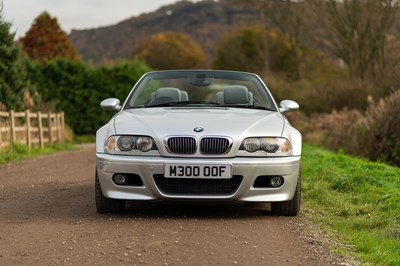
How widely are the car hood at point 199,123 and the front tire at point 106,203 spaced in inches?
25.6

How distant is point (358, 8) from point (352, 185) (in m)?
22.9

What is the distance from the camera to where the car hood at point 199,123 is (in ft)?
25.3

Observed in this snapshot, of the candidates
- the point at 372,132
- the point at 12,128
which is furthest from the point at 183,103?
the point at 12,128

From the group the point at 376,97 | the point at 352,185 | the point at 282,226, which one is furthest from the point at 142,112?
the point at 376,97

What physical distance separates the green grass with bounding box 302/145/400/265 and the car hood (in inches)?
44.3

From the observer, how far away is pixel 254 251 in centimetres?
608

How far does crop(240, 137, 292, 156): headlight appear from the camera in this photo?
7695mm

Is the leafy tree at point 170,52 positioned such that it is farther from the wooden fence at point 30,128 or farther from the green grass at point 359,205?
the green grass at point 359,205

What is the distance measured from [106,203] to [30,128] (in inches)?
676

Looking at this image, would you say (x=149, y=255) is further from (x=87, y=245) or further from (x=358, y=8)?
(x=358, y=8)

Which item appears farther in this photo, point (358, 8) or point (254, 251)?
point (358, 8)

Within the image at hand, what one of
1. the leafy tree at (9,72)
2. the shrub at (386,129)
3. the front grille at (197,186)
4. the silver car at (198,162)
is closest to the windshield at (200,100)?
the silver car at (198,162)

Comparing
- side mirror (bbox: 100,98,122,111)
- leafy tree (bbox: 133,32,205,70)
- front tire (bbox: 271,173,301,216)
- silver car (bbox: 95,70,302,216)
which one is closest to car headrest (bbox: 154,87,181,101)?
side mirror (bbox: 100,98,122,111)

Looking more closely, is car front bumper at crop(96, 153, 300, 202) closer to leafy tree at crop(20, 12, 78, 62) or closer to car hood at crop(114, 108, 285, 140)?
car hood at crop(114, 108, 285, 140)
